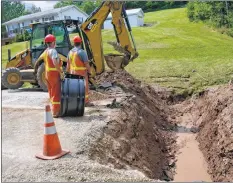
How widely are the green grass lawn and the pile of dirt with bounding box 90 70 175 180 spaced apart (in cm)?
296

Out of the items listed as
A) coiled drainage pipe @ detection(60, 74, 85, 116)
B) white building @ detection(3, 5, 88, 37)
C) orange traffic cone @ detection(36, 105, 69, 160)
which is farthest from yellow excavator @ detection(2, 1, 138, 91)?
white building @ detection(3, 5, 88, 37)

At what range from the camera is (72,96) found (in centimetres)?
792

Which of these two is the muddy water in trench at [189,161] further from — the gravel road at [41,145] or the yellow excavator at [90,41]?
the yellow excavator at [90,41]

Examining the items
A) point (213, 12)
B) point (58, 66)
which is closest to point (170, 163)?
point (58, 66)

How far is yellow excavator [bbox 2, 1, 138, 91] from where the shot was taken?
455 inches

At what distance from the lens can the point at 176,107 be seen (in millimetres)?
13602

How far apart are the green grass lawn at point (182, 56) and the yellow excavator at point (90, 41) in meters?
3.64

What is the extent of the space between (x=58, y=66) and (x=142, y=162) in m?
2.71

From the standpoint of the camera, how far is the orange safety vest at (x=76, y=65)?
9078mm

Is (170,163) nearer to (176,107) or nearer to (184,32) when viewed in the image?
(176,107)

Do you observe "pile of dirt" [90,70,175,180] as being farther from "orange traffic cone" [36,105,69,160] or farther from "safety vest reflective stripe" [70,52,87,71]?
"safety vest reflective stripe" [70,52,87,71]

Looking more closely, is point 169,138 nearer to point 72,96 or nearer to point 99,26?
point 72,96

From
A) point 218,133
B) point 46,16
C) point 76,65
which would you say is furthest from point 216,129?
point 46,16

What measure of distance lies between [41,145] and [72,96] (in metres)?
1.70
